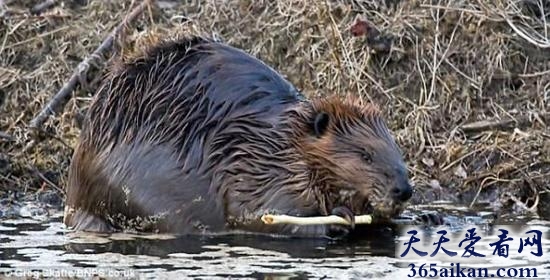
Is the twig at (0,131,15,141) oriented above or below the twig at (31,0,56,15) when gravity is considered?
below

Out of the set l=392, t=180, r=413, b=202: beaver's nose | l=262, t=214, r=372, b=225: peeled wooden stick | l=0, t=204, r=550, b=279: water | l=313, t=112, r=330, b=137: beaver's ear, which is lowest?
l=0, t=204, r=550, b=279: water

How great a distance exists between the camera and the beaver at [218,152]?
19.7ft

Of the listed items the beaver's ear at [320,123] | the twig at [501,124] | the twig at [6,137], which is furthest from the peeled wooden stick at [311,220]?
the twig at [6,137]

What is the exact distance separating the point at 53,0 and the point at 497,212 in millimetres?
3727

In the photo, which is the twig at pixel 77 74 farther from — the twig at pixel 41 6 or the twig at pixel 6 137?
the twig at pixel 41 6

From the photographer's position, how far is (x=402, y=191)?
577cm

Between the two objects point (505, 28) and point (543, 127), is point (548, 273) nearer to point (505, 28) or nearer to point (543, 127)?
point (543, 127)

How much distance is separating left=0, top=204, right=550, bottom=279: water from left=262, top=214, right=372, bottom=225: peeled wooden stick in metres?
0.08

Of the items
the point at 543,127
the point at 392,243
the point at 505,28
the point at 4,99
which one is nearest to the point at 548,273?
the point at 392,243

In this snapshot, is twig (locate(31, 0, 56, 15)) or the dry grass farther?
twig (locate(31, 0, 56, 15))

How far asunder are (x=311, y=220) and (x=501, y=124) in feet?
7.40

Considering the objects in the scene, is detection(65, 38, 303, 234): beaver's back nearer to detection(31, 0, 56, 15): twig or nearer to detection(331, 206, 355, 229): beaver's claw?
detection(331, 206, 355, 229): beaver's claw

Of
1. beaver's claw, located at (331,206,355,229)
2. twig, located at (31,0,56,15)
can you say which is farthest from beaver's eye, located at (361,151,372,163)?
twig, located at (31,0,56,15)

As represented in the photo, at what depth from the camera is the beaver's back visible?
612 centimetres
